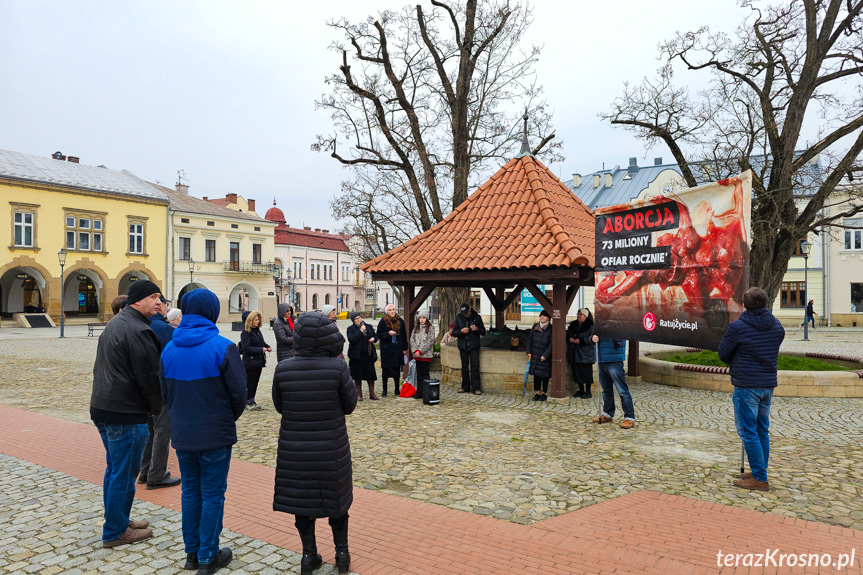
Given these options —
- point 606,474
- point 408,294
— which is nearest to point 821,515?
point 606,474

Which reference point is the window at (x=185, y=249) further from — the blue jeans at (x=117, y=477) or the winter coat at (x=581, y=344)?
the blue jeans at (x=117, y=477)

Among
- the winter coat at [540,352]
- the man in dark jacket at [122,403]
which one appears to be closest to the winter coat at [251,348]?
the winter coat at [540,352]

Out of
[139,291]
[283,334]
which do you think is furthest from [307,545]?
[283,334]

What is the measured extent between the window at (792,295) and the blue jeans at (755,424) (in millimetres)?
37281

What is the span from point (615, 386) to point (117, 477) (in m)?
6.46

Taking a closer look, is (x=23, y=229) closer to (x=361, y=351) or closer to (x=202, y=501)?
(x=361, y=351)

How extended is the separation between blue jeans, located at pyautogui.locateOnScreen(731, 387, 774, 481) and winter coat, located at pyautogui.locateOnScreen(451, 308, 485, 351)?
628 cm

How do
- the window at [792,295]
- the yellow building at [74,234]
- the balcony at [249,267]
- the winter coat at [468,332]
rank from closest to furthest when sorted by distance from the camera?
1. the winter coat at [468,332]
2. the window at [792,295]
3. the yellow building at [74,234]
4. the balcony at [249,267]

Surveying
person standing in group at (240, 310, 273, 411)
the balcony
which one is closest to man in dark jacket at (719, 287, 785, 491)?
person standing in group at (240, 310, 273, 411)

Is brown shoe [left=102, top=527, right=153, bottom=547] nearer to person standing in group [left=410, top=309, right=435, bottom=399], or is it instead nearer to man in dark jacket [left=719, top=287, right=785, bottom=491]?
man in dark jacket [left=719, top=287, right=785, bottom=491]

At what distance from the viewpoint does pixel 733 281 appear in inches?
255

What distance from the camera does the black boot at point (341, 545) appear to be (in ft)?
13.4

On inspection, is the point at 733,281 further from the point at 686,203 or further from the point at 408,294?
the point at 408,294

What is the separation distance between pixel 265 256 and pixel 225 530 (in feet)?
166
